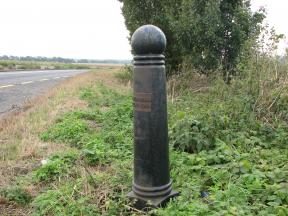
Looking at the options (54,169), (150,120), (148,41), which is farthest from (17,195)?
(148,41)

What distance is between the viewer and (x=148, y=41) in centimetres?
268

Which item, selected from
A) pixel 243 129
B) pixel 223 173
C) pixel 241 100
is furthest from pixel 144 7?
pixel 223 173

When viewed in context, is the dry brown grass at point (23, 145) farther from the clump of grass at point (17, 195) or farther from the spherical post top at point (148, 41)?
the spherical post top at point (148, 41)

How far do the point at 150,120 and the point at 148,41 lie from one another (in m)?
0.65

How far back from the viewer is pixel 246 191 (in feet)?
9.30

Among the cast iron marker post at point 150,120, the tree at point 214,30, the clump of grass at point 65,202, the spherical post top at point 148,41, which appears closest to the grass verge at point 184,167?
the clump of grass at point 65,202

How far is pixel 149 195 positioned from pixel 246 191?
0.84 meters

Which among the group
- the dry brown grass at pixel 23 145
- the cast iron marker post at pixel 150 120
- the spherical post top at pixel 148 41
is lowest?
the dry brown grass at pixel 23 145

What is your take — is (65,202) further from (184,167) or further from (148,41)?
(148,41)

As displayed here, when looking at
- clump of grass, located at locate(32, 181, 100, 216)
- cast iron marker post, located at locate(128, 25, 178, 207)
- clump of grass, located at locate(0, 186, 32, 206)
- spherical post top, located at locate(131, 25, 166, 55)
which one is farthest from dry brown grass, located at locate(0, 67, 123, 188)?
spherical post top, located at locate(131, 25, 166, 55)

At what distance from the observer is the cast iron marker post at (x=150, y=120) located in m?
2.72

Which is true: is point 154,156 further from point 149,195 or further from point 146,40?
point 146,40

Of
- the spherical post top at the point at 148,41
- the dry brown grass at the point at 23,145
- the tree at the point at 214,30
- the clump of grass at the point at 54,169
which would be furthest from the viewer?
the tree at the point at 214,30

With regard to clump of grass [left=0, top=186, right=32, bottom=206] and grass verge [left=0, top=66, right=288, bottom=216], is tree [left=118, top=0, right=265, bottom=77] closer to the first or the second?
grass verge [left=0, top=66, right=288, bottom=216]
